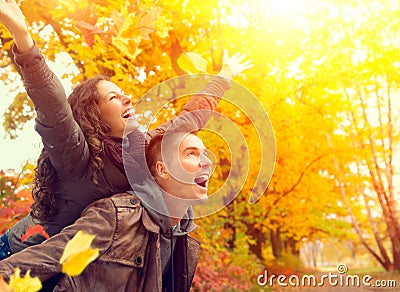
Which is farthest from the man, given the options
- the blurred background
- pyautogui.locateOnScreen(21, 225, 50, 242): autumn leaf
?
the blurred background

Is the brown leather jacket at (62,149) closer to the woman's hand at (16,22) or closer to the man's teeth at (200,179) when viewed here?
the woman's hand at (16,22)

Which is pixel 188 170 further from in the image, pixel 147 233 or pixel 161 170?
pixel 147 233

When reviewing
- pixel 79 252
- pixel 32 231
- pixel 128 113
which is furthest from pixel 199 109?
pixel 79 252

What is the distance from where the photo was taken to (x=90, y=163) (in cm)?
168

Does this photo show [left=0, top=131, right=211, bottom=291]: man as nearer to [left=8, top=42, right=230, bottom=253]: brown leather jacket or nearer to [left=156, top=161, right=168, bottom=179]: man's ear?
[left=156, top=161, right=168, bottom=179]: man's ear

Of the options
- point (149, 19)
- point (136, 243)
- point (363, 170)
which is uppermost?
point (363, 170)

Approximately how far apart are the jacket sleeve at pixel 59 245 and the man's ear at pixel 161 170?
0.26 meters

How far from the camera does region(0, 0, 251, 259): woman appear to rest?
4.50 feet

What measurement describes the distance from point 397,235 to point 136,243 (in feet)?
34.6

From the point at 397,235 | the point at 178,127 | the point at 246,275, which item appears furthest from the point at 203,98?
the point at 397,235

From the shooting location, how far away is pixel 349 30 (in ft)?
29.2

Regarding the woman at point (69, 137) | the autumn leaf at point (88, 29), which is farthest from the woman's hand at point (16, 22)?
the autumn leaf at point (88, 29)

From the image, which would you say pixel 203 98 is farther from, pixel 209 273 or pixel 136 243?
pixel 209 273

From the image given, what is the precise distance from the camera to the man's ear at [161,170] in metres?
1.76
